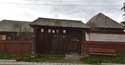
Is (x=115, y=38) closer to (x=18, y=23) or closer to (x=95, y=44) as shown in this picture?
(x=95, y=44)

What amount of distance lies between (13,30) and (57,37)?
71.6 ft

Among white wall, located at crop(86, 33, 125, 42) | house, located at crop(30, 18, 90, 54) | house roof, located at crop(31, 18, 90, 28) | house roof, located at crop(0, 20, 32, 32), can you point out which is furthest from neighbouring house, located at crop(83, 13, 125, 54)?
house roof, located at crop(0, 20, 32, 32)

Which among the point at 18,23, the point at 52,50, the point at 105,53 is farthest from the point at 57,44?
the point at 18,23

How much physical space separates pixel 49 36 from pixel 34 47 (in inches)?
76.2

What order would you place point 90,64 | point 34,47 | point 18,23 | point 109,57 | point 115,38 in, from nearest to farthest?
1. point 90,64
2. point 109,57
3. point 34,47
4. point 115,38
5. point 18,23

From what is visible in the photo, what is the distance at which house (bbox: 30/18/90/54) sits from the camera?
2842 cm

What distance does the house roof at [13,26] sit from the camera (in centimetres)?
4903

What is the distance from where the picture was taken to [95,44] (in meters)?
27.6

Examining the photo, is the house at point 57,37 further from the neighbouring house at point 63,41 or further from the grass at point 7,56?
the grass at point 7,56

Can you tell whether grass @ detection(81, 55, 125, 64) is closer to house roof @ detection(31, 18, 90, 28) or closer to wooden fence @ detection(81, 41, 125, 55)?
wooden fence @ detection(81, 41, 125, 55)

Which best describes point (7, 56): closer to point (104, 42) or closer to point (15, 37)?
point (104, 42)

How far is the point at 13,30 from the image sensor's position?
4912 centimetres

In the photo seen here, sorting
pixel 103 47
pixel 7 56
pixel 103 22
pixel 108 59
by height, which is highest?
pixel 103 22

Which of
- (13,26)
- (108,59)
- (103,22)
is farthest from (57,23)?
(13,26)
